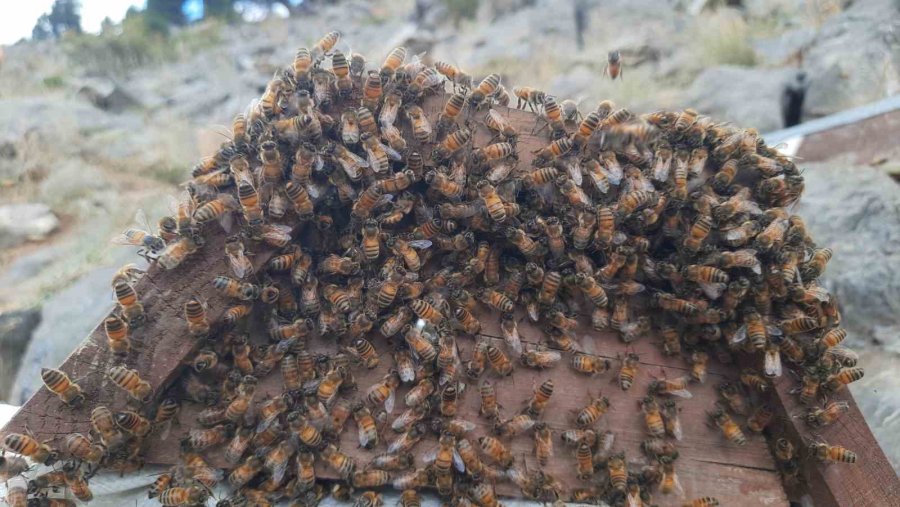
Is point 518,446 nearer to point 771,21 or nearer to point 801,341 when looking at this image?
point 801,341

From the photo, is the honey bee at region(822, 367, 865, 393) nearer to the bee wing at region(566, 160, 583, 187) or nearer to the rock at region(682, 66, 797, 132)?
the bee wing at region(566, 160, 583, 187)

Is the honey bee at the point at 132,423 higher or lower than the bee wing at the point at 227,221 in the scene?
lower

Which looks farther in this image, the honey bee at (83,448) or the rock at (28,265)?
the rock at (28,265)

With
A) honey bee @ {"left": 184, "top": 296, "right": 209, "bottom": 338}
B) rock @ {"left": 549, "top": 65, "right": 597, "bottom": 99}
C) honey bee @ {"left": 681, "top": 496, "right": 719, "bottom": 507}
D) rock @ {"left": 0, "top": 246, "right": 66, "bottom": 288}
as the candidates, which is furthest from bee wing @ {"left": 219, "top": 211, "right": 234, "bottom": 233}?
rock @ {"left": 549, "top": 65, "right": 597, "bottom": 99}

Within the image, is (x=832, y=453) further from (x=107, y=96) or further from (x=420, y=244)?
(x=107, y=96)

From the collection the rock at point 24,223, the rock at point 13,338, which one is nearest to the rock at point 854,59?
the rock at point 13,338

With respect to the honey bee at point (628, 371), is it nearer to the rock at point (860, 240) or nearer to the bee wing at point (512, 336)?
the bee wing at point (512, 336)
